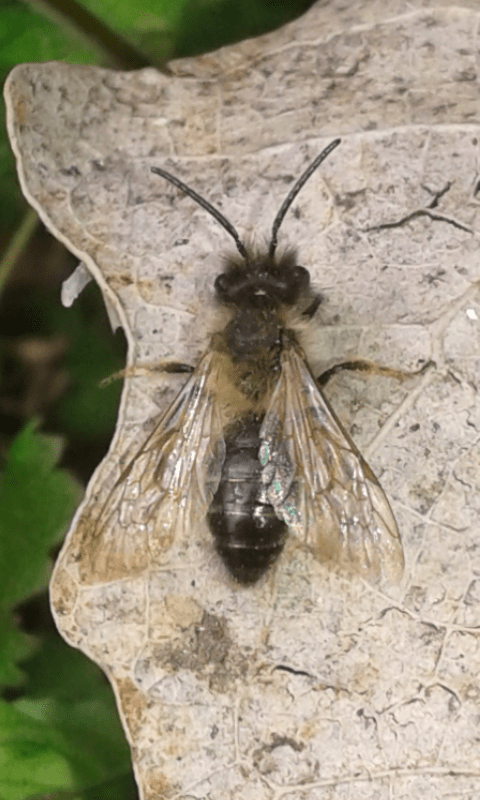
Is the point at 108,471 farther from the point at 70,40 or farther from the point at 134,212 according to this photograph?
the point at 70,40

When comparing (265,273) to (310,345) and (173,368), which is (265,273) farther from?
(173,368)

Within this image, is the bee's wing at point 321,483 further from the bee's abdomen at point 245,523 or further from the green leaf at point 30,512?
the green leaf at point 30,512

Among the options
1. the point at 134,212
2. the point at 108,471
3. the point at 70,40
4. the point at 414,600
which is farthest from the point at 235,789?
the point at 70,40

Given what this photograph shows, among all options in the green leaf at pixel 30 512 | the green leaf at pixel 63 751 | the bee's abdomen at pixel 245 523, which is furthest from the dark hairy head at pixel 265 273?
the green leaf at pixel 63 751

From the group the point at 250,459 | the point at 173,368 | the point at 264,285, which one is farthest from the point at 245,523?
the point at 264,285

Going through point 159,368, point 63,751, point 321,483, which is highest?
point 159,368

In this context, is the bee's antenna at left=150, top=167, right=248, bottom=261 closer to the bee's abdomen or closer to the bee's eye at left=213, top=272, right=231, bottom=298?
the bee's eye at left=213, top=272, right=231, bottom=298

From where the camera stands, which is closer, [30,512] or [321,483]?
[321,483]
